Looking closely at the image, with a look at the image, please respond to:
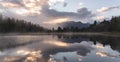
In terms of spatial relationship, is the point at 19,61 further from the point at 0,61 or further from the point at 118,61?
the point at 118,61

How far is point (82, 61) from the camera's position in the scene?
28984 mm

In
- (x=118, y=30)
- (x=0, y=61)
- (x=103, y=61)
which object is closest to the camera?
(x=0, y=61)

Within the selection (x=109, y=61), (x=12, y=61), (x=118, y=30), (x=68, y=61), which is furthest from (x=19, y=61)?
(x=118, y=30)

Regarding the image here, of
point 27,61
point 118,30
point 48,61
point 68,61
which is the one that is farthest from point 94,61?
point 118,30

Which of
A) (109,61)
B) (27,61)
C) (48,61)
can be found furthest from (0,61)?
(109,61)

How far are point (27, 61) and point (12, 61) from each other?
1805 mm

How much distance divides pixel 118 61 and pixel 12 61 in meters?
12.6

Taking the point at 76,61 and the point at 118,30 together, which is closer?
the point at 76,61

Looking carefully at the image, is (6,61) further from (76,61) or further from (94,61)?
(94,61)

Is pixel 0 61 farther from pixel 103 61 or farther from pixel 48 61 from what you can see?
pixel 103 61

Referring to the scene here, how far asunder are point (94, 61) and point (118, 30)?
574 ft

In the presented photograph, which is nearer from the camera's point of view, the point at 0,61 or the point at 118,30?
the point at 0,61

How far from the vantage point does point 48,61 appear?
92.3 feet

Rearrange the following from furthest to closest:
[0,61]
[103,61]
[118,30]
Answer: [118,30] < [103,61] < [0,61]
